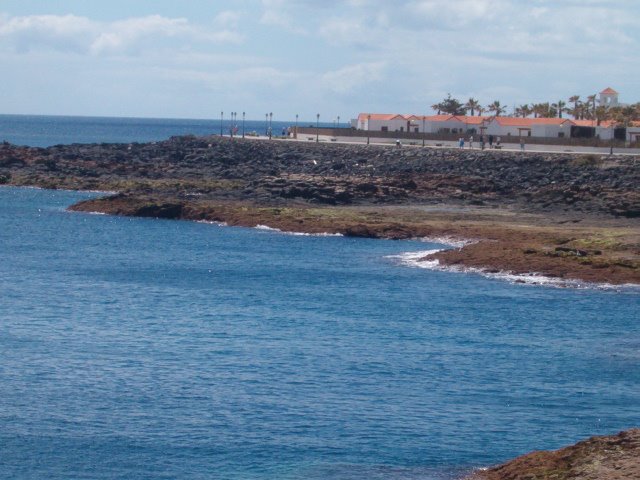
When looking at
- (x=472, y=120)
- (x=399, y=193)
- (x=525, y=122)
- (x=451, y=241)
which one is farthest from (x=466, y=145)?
(x=451, y=241)

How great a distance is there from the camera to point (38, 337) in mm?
33438

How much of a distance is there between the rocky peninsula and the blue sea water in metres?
6.11

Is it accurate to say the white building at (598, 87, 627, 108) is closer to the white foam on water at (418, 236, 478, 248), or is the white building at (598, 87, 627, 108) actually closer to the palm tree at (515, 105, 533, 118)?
the palm tree at (515, 105, 533, 118)

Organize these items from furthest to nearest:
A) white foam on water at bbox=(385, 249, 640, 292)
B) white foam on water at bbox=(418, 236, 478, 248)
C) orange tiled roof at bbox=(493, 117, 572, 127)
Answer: orange tiled roof at bbox=(493, 117, 572, 127) < white foam on water at bbox=(418, 236, 478, 248) < white foam on water at bbox=(385, 249, 640, 292)

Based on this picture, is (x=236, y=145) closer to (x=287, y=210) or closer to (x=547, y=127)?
(x=547, y=127)

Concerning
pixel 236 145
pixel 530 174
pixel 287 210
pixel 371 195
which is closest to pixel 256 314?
pixel 287 210

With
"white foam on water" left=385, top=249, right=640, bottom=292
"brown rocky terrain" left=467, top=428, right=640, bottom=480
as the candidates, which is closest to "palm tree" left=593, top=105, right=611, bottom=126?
"white foam on water" left=385, top=249, right=640, bottom=292

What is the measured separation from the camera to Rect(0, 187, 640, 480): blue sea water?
2322 centimetres

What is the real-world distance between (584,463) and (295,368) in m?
11.6

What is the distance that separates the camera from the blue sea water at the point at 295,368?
23219mm

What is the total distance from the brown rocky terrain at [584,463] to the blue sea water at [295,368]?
1.63 metres

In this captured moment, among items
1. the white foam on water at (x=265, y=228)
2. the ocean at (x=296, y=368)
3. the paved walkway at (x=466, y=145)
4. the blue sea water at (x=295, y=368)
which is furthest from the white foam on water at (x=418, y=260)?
the paved walkway at (x=466, y=145)

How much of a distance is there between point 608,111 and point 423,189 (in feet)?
170

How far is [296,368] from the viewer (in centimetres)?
3020
